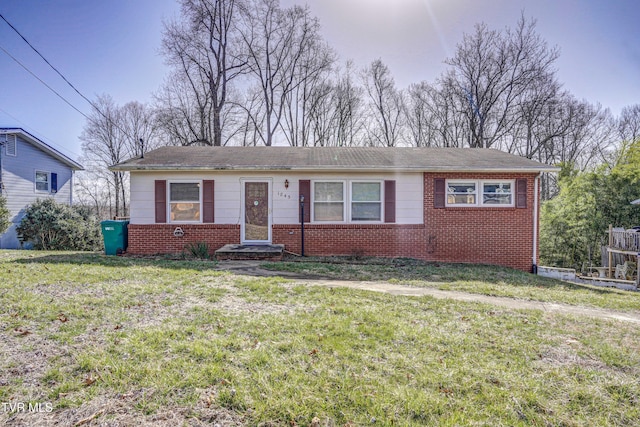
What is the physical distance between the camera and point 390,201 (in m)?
10.1

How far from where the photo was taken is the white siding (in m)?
9.92

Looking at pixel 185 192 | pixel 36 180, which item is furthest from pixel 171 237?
pixel 36 180

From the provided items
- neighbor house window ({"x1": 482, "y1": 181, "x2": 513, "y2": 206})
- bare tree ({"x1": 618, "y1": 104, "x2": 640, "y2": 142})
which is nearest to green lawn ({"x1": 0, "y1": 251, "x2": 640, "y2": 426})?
neighbor house window ({"x1": 482, "y1": 181, "x2": 513, "y2": 206})

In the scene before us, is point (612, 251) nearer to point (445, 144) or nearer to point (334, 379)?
point (445, 144)

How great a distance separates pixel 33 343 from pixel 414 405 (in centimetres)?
351

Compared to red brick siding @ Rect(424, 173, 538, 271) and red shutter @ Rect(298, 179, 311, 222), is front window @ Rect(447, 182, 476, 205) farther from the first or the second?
red shutter @ Rect(298, 179, 311, 222)

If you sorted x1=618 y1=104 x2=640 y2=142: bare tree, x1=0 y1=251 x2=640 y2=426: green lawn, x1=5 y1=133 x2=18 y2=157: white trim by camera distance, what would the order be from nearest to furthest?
x1=0 y1=251 x2=640 y2=426: green lawn < x1=5 y1=133 x2=18 y2=157: white trim < x1=618 y1=104 x2=640 y2=142: bare tree

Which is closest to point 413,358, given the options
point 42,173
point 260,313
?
point 260,313

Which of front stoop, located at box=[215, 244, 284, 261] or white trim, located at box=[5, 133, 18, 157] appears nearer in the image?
front stoop, located at box=[215, 244, 284, 261]

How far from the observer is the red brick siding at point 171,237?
389 inches

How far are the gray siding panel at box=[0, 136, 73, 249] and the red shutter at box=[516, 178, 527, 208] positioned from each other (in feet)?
67.7

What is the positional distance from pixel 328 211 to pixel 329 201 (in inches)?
12.3

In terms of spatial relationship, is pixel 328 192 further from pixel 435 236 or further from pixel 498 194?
pixel 498 194

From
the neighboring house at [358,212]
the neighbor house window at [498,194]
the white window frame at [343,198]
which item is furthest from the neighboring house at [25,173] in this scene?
the neighbor house window at [498,194]
